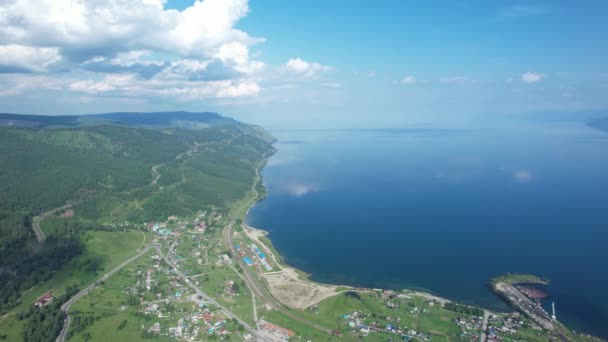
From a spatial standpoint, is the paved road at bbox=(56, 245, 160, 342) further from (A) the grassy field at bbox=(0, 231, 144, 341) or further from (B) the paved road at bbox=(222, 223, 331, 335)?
(B) the paved road at bbox=(222, 223, 331, 335)

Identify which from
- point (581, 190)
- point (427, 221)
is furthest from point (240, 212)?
point (581, 190)

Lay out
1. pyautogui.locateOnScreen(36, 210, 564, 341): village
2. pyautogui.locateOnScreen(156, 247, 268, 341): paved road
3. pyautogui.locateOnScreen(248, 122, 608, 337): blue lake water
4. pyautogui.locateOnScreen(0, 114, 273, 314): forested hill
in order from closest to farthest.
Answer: pyautogui.locateOnScreen(36, 210, 564, 341): village, pyautogui.locateOnScreen(156, 247, 268, 341): paved road, pyautogui.locateOnScreen(248, 122, 608, 337): blue lake water, pyautogui.locateOnScreen(0, 114, 273, 314): forested hill

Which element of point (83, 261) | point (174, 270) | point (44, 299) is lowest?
point (174, 270)

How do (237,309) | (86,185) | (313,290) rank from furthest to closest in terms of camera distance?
1. (86,185)
2. (313,290)
3. (237,309)

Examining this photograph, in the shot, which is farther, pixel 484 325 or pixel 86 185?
pixel 86 185

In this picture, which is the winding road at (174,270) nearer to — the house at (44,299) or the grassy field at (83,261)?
the grassy field at (83,261)

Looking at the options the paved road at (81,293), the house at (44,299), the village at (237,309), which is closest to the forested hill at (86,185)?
the house at (44,299)

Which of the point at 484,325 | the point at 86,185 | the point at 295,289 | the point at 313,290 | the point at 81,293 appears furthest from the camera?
the point at 86,185

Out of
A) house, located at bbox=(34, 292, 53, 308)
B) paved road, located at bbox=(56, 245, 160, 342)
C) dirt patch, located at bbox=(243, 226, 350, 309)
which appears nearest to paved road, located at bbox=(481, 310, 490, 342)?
dirt patch, located at bbox=(243, 226, 350, 309)

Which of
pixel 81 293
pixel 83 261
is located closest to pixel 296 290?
pixel 81 293

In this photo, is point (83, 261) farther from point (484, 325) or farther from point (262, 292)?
point (484, 325)
